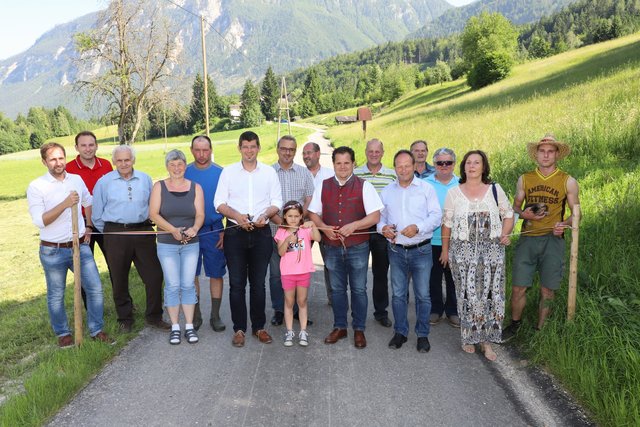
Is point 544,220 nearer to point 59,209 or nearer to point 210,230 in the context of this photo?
point 210,230

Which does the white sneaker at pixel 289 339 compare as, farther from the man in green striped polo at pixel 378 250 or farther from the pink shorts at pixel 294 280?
the man in green striped polo at pixel 378 250

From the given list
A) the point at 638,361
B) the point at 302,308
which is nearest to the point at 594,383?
the point at 638,361

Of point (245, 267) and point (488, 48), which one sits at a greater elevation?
point (488, 48)

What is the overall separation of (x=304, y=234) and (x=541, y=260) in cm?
240

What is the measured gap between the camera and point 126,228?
5.10 m

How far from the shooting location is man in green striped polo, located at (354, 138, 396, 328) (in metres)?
5.37

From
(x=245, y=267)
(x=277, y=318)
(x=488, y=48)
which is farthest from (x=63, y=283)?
(x=488, y=48)

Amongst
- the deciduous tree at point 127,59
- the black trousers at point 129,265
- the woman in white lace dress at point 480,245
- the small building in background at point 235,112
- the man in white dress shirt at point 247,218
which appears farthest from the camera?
the small building in background at point 235,112

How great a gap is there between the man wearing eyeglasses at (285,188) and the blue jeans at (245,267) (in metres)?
0.50

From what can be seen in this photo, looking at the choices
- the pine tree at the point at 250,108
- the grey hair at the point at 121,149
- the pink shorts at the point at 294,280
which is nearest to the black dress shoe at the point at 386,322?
the pink shorts at the point at 294,280

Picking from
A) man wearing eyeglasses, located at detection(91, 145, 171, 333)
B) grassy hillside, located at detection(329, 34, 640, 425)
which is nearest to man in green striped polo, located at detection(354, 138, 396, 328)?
grassy hillside, located at detection(329, 34, 640, 425)

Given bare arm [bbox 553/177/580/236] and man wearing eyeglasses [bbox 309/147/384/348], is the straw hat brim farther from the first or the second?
man wearing eyeglasses [bbox 309/147/384/348]

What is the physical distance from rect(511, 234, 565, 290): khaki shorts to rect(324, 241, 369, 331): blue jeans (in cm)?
155

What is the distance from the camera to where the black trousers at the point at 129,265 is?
5.16 m
